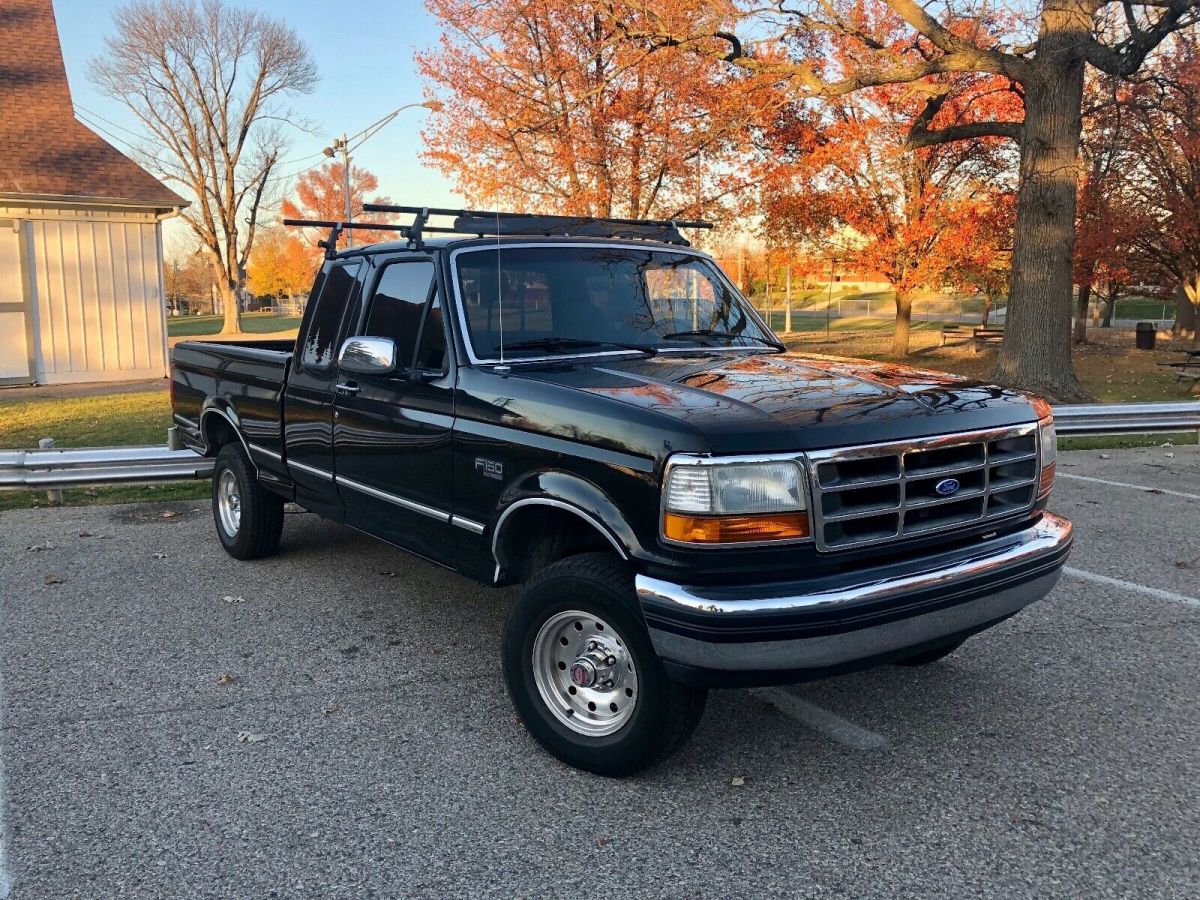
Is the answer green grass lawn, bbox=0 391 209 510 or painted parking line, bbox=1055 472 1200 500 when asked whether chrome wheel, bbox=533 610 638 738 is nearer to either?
green grass lawn, bbox=0 391 209 510

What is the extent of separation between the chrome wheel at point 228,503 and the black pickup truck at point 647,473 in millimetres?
1477

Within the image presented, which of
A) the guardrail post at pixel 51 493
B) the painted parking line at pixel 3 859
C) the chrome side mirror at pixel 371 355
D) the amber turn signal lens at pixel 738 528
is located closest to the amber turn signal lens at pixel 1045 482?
the amber turn signal lens at pixel 738 528

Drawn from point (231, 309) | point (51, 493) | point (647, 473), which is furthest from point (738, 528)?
point (231, 309)

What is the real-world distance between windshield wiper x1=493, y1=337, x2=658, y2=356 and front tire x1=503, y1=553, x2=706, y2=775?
44.2 inches

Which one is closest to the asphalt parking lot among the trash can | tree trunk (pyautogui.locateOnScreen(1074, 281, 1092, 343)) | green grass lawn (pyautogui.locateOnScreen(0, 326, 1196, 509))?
green grass lawn (pyautogui.locateOnScreen(0, 326, 1196, 509))

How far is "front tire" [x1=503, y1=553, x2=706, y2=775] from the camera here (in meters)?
3.38

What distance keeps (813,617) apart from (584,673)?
37.4 inches

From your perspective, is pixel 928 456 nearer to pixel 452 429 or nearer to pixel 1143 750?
pixel 1143 750

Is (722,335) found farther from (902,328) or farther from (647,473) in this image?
(902,328)

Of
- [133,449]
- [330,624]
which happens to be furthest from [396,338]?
[133,449]

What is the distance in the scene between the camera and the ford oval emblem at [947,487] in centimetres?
349

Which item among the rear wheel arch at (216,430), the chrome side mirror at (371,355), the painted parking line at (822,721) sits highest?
the chrome side mirror at (371,355)

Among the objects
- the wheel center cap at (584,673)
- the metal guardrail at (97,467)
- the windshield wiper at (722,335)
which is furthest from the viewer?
the metal guardrail at (97,467)

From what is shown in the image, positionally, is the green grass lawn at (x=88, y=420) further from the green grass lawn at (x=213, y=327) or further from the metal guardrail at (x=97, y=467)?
the green grass lawn at (x=213, y=327)
